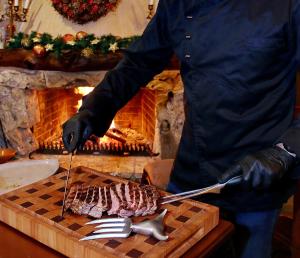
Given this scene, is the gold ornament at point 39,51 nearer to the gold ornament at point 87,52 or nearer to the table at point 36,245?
the gold ornament at point 87,52

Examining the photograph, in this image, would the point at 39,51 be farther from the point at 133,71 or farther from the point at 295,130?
the point at 295,130

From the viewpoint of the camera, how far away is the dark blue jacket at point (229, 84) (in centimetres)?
92

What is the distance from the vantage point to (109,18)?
2.58 m

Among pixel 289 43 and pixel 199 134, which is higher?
pixel 289 43

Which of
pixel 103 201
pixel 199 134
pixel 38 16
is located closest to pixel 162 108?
pixel 38 16

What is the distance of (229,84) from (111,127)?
78.2 inches

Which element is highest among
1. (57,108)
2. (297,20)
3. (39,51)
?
(297,20)

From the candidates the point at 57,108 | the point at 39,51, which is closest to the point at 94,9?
the point at 39,51

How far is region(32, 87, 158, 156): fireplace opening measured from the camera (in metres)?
2.76

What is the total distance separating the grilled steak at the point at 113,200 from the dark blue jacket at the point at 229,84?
0.71 ft

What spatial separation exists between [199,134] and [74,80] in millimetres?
1627

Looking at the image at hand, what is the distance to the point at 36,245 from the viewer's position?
78cm

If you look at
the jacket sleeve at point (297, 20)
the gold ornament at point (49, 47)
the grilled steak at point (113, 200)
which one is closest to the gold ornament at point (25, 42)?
the gold ornament at point (49, 47)

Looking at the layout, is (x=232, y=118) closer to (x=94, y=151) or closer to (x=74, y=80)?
(x=74, y=80)
